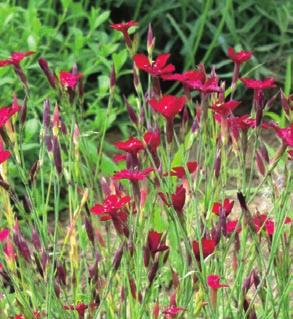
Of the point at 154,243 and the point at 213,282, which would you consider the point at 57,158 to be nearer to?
the point at 154,243

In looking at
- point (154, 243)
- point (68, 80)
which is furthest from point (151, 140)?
point (68, 80)

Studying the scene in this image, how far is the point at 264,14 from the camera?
163 inches

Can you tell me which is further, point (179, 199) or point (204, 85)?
point (204, 85)

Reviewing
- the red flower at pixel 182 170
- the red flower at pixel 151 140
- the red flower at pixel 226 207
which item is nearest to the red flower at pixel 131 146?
the red flower at pixel 151 140

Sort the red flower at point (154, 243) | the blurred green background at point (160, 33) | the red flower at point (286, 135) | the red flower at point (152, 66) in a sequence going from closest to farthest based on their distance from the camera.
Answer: the red flower at point (286, 135)
the red flower at point (154, 243)
the red flower at point (152, 66)
the blurred green background at point (160, 33)

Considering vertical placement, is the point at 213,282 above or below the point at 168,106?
below

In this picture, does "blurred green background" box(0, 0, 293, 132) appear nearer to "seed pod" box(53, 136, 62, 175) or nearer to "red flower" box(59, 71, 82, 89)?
"red flower" box(59, 71, 82, 89)

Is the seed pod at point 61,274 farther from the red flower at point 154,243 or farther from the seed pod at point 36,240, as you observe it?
the red flower at point 154,243

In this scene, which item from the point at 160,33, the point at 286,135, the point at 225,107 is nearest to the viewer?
the point at 286,135

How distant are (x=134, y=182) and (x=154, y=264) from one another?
0.15 metres

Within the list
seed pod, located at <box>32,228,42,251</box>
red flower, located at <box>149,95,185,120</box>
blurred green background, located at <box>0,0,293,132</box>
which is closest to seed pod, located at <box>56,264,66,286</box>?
seed pod, located at <box>32,228,42,251</box>

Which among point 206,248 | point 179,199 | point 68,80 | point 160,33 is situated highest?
point 68,80

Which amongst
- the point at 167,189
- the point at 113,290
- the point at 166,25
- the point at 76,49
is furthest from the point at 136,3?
the point at 167,189

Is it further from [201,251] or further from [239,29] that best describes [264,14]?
[201,251]
